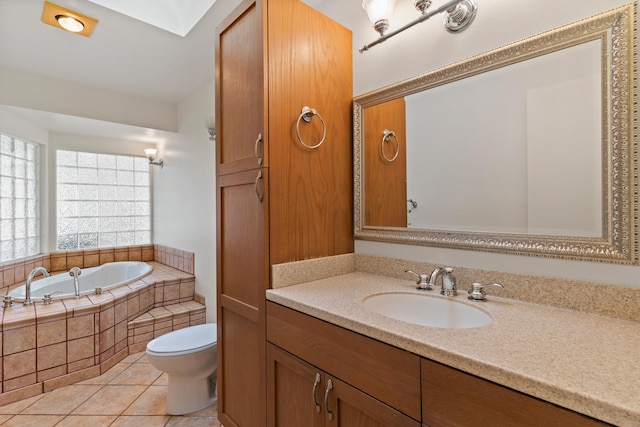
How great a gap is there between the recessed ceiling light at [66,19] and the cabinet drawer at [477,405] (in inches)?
108

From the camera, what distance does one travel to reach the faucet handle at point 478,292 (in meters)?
1.11

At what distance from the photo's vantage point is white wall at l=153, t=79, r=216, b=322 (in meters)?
2.97

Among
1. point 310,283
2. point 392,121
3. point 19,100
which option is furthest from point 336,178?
point 19,100

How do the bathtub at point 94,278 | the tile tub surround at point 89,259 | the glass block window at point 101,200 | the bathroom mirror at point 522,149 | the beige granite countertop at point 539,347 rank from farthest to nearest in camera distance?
1. the glass block window at point 101,200
2. the bathtub at point 94,278
3. the tile tub surround at point 89,259
4. the bathroom mirror at point 522,149
5. the beige granite countertop at point 539,347

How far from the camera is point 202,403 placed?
195 centimetres

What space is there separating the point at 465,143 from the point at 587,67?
43 centimetres

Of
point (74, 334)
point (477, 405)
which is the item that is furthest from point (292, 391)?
point (74, 334)

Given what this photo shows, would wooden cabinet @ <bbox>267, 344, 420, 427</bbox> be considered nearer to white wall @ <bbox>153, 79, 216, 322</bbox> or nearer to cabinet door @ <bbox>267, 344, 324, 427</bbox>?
cabinet door @ <bbox>267, 344, 324, 427</bbox>

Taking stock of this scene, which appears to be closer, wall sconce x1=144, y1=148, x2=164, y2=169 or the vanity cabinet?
the vanity cabinet

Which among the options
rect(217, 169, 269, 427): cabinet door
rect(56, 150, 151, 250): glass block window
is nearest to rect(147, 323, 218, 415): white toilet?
rect(217, 169, 269, 427): cabinet door

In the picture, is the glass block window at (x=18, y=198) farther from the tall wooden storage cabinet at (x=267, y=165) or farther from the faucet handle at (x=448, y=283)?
the faucet handle at (x=448, y=283)

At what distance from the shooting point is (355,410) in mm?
927

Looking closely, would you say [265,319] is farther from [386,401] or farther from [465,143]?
[465,143]

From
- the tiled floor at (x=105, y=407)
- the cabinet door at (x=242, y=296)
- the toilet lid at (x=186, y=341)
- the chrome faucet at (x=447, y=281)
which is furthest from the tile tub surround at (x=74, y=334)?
the chrome faucet at (x=447, y=281)
